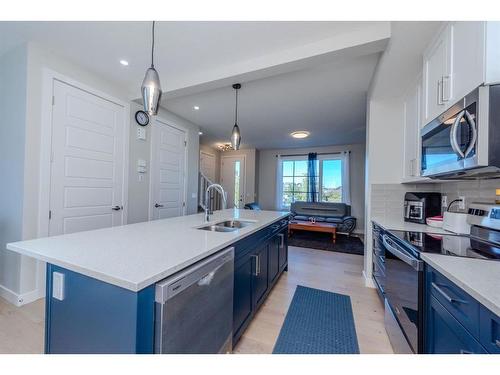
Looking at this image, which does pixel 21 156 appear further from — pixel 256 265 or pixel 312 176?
pixel 312 176

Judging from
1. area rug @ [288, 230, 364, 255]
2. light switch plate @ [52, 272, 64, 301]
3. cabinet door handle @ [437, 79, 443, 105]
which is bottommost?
area rug @ [288, 230, 364, 255]

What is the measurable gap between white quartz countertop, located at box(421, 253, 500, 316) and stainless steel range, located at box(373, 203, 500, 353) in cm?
11

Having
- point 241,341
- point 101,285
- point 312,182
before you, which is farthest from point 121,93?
point 312,182

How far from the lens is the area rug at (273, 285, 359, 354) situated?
1.56m

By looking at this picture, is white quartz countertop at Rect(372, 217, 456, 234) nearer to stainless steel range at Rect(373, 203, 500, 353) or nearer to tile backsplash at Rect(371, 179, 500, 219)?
stainless steel range at Rect(373, 203, 500, 353)

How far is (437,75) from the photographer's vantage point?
4.75 feet

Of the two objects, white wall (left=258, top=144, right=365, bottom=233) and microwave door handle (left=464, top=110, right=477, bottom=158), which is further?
white wall (left=258, top=144, right=365, bottom=233)

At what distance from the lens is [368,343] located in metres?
1.63

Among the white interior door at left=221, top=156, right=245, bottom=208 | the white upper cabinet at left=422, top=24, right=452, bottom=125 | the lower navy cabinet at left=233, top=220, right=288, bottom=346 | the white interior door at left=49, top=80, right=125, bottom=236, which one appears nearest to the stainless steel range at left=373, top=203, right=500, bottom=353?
the white upper cabinet at left=422, top=24, right=452, bottom=125

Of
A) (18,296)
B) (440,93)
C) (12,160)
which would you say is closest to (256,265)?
(440,93)

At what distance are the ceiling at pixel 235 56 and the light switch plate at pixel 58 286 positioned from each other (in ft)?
6.32

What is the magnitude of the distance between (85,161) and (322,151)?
5849mm
